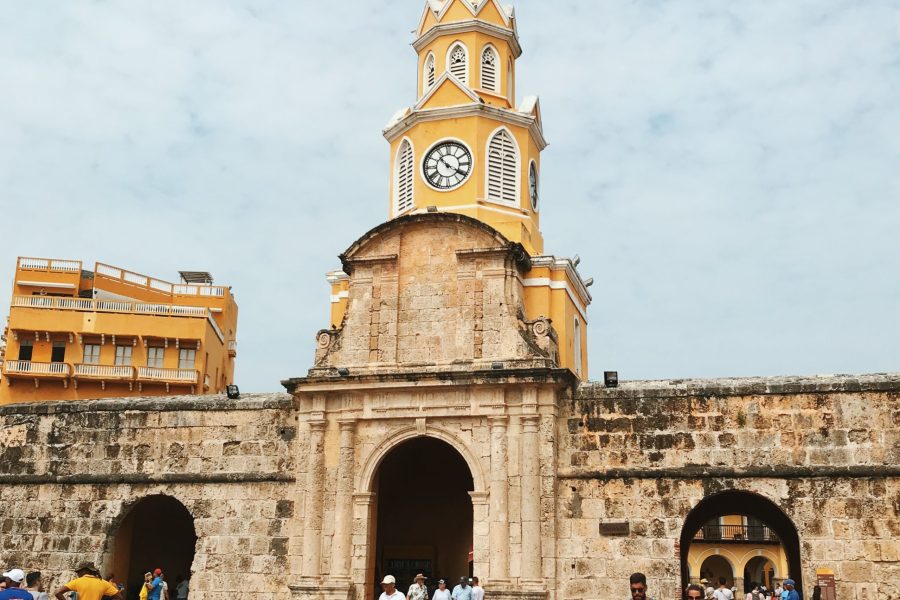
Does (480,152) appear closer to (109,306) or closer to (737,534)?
(109,306)

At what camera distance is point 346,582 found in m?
19.3

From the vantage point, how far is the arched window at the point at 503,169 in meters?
24.3

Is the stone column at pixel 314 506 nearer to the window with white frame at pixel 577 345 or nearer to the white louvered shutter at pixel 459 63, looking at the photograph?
the window with white frame at pixel 577 345

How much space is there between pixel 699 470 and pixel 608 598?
117 inches

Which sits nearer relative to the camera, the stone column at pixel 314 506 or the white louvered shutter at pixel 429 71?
the stone column at pixel 314 506

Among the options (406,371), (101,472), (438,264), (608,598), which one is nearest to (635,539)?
(608,598)

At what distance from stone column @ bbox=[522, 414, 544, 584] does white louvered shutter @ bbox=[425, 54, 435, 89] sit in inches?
430

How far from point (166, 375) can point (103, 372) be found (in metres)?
2.47

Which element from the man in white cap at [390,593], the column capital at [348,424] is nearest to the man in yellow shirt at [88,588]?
the man in white cap at [390,593]

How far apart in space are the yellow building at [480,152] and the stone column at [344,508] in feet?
15.6

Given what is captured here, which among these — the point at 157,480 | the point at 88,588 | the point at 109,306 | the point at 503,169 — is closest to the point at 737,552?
the point at 503,169

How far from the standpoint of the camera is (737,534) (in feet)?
A: 147

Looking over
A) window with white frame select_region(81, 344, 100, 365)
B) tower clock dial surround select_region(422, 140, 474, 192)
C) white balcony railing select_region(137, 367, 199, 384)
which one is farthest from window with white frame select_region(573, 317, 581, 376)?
window with white frame select_region(81, 344, 100, 365)

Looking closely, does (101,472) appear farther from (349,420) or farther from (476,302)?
(476,302)
